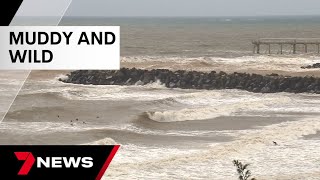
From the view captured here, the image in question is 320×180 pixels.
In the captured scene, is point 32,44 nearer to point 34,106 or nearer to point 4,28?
point 4,28

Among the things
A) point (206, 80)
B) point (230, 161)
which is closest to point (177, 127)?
point (230, 161)

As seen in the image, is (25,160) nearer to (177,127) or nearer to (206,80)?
(177,127)

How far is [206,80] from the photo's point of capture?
102ft

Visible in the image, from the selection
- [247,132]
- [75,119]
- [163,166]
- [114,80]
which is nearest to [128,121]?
[75,119]

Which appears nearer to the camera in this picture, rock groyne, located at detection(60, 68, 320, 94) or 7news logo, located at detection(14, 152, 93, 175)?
7news logo, located at detection(14, 152, 93, 175)

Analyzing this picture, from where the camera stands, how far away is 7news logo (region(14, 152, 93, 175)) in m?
3.12

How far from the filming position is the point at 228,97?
85.8ft

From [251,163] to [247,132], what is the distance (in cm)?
433

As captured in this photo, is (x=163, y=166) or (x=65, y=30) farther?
(x=163, y=166)

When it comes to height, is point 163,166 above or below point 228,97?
above

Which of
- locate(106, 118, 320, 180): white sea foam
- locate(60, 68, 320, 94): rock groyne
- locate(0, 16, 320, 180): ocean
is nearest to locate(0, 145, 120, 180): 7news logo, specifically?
locate(0, 16, 320, 180): ocean

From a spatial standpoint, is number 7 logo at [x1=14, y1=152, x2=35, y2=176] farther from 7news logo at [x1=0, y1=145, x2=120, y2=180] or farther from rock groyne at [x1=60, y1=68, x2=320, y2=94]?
rock groyne at [x1=60, y1=68, x2=320, y2=94]

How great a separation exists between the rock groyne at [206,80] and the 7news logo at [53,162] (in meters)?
25.9

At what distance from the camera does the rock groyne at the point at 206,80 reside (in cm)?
2900
